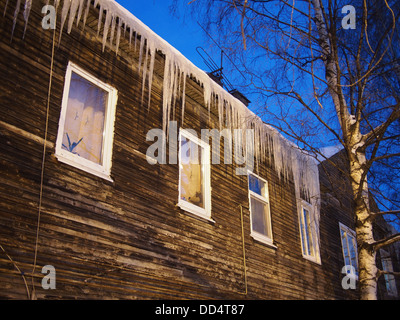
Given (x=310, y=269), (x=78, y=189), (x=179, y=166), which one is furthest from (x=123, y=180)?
(x=310, y=269)

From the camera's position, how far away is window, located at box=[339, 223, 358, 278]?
1165 centimetres

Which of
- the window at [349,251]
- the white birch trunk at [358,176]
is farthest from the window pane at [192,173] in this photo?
the window at [349,251]

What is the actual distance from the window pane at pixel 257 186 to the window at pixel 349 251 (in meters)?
3.92

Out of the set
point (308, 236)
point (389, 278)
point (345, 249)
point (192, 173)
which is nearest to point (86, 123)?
point (192, 173)

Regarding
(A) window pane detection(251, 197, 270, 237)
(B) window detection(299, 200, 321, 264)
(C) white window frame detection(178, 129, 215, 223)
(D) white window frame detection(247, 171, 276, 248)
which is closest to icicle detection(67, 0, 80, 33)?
(C) white window frame detection(178, 129, 215, 223)

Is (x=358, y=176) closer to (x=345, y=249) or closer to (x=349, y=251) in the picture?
(x=345, y=249)

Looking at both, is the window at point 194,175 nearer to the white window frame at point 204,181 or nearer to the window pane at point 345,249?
the white window frame at point 204,181

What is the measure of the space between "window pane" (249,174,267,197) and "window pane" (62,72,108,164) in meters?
3.92

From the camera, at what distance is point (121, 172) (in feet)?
18.5

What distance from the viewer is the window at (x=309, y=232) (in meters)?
9.88

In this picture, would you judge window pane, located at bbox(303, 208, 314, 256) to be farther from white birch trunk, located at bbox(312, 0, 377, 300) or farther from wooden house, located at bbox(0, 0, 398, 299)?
white birch trunk, located at bbox(312, 0, 377, 300)

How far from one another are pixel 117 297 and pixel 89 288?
43cm

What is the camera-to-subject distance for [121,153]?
18.8ft

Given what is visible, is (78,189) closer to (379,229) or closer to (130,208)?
(130,208)
